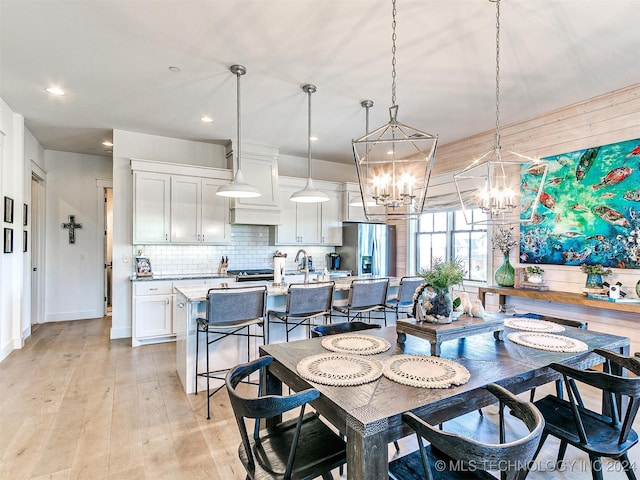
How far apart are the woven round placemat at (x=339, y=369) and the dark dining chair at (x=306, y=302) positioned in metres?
1.26

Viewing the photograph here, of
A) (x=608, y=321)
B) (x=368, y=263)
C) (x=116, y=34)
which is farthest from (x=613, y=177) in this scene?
(x=116, y=34)

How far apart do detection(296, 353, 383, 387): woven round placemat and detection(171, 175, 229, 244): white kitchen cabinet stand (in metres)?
3.85

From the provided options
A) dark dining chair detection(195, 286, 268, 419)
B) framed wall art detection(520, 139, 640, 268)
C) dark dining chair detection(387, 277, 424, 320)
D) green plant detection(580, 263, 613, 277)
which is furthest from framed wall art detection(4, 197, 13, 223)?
green plant detection(580, 263, 613, 277)

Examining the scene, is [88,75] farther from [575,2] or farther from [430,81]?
[575,2]

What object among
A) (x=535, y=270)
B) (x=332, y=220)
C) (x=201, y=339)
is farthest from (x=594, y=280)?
(x=201, y=339)

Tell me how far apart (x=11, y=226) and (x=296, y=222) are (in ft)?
12.3

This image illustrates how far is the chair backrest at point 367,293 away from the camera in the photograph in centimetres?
337

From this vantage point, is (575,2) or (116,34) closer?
(575,2)

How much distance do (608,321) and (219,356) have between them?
396cm

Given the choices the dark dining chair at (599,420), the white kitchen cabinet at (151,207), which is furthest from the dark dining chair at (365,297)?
the white kitchen cabinet at (151,207)

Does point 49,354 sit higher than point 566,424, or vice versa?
point 566,424

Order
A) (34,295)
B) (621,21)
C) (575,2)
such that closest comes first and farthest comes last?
(575,2) → (621,21) → (34,295)

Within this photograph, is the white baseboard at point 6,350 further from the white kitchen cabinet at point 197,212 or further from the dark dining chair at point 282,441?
the dark dining chair at point 282,441

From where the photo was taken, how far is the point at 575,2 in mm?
2305
